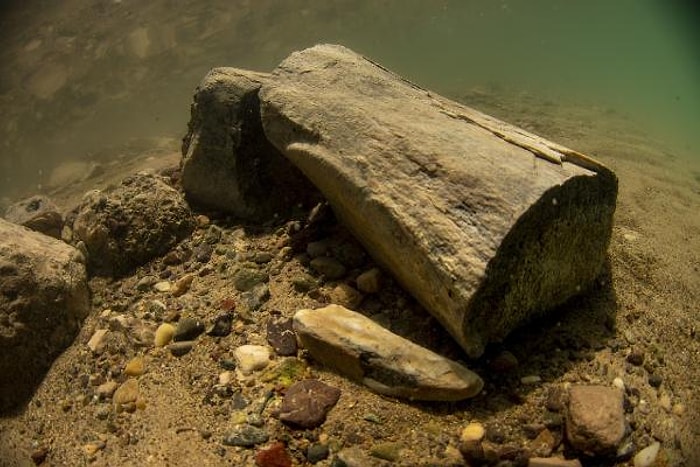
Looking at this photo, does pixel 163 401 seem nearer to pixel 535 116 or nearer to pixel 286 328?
pixel 286 328

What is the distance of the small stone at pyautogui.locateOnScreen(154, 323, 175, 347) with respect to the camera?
2.84m

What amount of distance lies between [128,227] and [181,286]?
30.5 inches

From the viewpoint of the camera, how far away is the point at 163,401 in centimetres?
250

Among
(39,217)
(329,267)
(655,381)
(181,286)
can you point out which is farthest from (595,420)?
(39,217)

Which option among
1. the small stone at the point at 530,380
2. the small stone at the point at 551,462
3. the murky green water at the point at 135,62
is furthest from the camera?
the murky green water at the point at 135,62

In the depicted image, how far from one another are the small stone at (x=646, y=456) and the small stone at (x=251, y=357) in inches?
72.9

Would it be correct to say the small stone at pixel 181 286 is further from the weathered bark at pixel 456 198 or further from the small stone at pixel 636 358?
the small stone at pixel 636 358

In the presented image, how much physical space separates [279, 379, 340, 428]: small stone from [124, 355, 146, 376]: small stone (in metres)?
1.05

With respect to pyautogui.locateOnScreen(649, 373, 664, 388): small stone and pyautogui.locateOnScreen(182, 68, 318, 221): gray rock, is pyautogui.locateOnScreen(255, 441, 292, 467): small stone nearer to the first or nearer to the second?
pyautogui.locateOnScreen(649, 373, 664, 388): small stone

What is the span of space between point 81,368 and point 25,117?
77.3ft

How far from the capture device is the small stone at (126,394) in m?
2.57

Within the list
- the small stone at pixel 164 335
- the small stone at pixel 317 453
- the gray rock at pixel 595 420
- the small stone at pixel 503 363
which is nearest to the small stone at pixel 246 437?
the small stone at pixel 317 453

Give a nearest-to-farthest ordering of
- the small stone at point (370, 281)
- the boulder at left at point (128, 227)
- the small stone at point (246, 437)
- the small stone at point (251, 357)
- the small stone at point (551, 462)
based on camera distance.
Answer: the small stone at point (551, 462) < the small stone at point (246, 437) < the small stone at point (251, 357) < the small stone at point (370, 281) < the boulder at left at point (128, 227)

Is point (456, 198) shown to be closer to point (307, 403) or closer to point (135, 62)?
point (307, 403)
